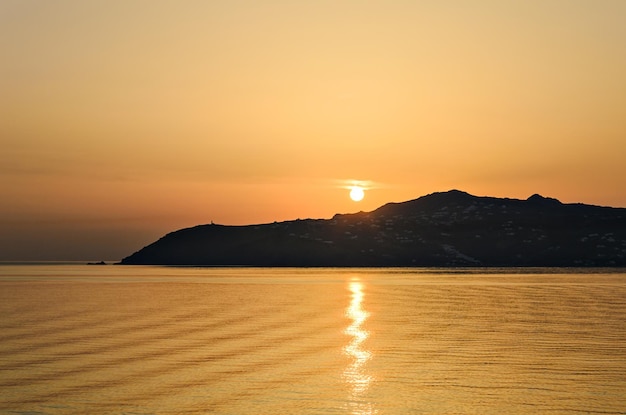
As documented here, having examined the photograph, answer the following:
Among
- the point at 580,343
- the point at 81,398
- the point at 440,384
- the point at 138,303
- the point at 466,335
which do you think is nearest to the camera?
the point at 81,398

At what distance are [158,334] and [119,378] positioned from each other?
19761mm

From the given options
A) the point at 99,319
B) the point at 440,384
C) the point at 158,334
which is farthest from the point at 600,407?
the point at 99,319

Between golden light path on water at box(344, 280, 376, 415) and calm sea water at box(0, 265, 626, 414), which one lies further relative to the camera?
calm sea water at box(0, 265, 626, 414)

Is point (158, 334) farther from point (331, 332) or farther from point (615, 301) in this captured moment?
point (615, 301)

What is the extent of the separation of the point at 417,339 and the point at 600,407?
23.6m

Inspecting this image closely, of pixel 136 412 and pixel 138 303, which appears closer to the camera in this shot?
pixel 136 412

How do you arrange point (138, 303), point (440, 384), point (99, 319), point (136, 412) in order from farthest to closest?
1. point (138, 303)
2. point (99, 319)
3. point (440, 384)
4. point (136, 412)

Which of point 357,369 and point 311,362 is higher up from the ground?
point 311,362

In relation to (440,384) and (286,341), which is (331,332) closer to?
(286,341)

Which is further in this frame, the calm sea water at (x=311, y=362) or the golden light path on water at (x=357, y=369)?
the calm sea water at (x=311, y=362)

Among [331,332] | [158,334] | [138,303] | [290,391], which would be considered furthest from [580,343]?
[138,303]

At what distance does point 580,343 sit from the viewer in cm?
4997

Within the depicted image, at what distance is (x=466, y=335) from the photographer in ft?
183

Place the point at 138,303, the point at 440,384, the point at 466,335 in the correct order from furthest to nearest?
1. the point at 138,303
2. the point at 466,335
3. the point at 440,384
